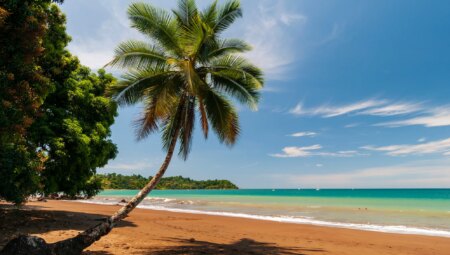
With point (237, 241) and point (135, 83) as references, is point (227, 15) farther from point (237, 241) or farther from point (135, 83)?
point (237, 241)

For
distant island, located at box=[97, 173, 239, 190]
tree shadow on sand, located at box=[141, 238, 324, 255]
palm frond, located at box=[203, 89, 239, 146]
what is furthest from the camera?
distant island, located at box=[97, 173, 239, 190]

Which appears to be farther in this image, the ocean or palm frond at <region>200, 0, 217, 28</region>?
the ocean

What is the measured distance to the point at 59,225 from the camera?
13.9 metres

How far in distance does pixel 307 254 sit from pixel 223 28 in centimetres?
771

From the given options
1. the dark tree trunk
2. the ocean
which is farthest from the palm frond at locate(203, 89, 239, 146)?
the ocean

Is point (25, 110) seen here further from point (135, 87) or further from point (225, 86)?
point (225, 86)

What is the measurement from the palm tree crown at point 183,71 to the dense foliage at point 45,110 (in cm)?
251

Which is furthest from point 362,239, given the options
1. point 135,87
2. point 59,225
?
point 59,225

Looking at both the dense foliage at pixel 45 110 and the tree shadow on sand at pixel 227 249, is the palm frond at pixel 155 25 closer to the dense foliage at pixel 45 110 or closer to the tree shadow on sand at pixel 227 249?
the dense foliage at pixel 45 110

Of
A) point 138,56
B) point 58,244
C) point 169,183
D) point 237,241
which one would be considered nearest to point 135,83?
point 138,56

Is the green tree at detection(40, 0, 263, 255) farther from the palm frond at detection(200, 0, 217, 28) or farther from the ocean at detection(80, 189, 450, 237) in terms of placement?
the ocean at detection(80, 189, 450, 237)

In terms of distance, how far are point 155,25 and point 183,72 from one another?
1.73 metres

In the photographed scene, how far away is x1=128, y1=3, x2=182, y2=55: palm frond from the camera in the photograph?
34.0ft

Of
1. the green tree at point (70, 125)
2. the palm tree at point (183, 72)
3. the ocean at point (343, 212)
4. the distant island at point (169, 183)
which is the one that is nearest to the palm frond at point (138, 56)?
the palm tree at point (183, 72)
